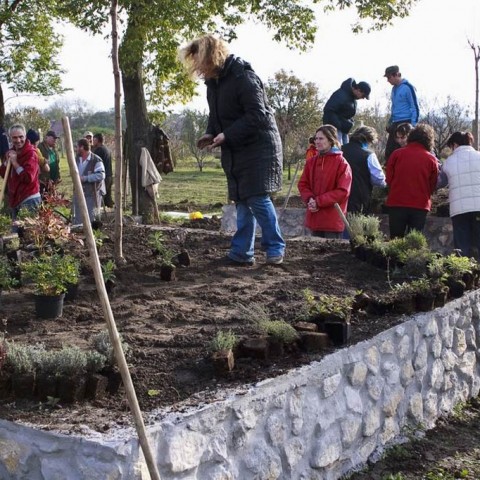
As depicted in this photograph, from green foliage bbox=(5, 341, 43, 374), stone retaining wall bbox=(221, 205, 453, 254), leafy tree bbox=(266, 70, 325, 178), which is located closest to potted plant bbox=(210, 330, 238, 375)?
green foliage bbox=(5, 341, 43, 374)

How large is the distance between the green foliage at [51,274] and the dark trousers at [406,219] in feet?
14.2

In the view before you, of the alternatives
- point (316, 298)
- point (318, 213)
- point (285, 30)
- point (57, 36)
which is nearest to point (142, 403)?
point (316, 298)

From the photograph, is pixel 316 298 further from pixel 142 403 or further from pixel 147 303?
pixel 142 403

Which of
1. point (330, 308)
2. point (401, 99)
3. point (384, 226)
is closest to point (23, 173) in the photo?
point (384, 226)

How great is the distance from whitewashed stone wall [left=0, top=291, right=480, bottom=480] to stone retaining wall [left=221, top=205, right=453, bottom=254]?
14.6 feet

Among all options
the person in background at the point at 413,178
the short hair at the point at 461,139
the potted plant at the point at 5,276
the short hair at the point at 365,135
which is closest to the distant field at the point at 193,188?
the short hair at the point at 365,135

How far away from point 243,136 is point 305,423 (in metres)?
2.97

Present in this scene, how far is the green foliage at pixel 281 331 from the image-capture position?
13.9 feet

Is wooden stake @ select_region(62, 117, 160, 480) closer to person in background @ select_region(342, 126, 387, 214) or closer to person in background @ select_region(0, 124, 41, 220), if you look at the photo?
person in background @ select_region(0, 124, 41, 220)

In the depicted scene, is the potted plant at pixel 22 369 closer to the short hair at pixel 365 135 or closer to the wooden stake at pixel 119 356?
the wooden stake at pixel 119 356

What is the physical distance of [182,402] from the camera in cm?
348

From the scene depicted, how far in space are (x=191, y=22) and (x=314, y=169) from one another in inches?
281

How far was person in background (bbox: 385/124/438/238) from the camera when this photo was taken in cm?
809

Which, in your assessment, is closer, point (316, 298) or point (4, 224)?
point (316, 298)
